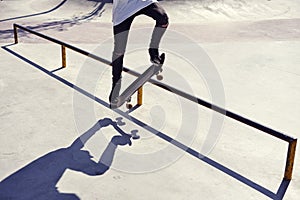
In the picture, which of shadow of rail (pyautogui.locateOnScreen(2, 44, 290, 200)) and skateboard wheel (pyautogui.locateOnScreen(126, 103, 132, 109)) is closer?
shadow of rail (pyautogui.locateOnScreen(2, 44, 290, 200))

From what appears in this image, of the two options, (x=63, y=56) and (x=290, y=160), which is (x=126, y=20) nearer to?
(x=290, y=160)

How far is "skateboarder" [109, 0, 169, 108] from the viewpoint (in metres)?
4.86

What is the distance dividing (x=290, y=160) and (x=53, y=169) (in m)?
2.49

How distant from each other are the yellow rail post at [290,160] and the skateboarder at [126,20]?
2.05 m

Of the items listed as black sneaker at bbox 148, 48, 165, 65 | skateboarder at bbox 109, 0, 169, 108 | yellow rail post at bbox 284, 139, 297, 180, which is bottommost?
yellow rail post at bbox 284, 139, 297, 180

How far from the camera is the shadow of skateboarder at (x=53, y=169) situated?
390 centimetres

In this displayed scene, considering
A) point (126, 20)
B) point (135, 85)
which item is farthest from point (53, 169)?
point (126, 20)

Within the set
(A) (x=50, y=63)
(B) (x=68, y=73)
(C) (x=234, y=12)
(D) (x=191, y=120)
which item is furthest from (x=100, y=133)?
(C) (x=234, y=12)

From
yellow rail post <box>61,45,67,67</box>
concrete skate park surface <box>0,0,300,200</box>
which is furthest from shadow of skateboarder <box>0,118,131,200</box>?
yellow rail post <box>61,45,67,67</box>

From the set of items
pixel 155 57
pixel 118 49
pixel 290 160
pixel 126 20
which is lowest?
Result: pixel 290 160

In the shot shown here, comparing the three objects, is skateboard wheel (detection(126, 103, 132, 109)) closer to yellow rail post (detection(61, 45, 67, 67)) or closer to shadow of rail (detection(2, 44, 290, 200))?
shadow of rail (detection(2, 44, 290, 200))

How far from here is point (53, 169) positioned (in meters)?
4.36

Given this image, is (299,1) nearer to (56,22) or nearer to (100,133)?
(56,22)

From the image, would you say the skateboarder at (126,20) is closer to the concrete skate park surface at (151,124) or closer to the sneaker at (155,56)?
the sneaker at (155,56)
